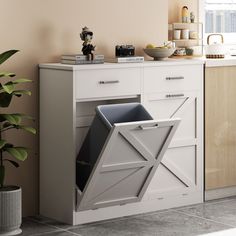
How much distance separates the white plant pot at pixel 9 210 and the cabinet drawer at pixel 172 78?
47.1 inches

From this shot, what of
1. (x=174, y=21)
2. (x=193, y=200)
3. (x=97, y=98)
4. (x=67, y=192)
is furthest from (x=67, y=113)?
(x=174, y=21)

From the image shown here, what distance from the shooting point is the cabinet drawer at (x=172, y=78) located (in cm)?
504

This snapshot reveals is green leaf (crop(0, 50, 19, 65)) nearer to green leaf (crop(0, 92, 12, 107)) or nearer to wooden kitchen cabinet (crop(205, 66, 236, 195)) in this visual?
green leaf (crop(0, 92, 12, 107))

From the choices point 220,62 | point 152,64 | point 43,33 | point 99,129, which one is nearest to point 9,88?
point 99,129

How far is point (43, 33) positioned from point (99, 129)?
0.86 metres

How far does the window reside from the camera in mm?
6441

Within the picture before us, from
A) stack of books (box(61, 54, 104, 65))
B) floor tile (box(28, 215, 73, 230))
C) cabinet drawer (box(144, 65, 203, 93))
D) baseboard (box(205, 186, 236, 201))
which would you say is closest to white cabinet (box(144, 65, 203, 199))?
cabinet drawer (box(144, 65, 203, 93))

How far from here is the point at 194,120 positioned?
17.5ft

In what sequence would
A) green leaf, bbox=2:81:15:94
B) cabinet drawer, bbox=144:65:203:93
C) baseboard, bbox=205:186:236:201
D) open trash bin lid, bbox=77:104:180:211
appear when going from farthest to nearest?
baseboard, bbox=205:186:236:201 → cabinet drawer, bbox=144:65:203:93 → open trash bin lid, bbox=77:104:180:211 → green leaf, bbox=2:81:15:94

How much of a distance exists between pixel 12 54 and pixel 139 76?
0.95 meters

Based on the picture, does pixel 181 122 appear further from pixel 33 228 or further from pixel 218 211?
pixel 33 228

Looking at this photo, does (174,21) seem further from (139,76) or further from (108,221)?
(108,221)

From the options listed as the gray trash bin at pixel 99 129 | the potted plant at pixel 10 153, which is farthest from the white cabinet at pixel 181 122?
the potted plant at pixel 10 153

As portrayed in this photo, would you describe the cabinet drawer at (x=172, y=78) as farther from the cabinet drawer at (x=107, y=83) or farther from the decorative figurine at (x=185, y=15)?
the decorative figurine at (x=185, y=15)
